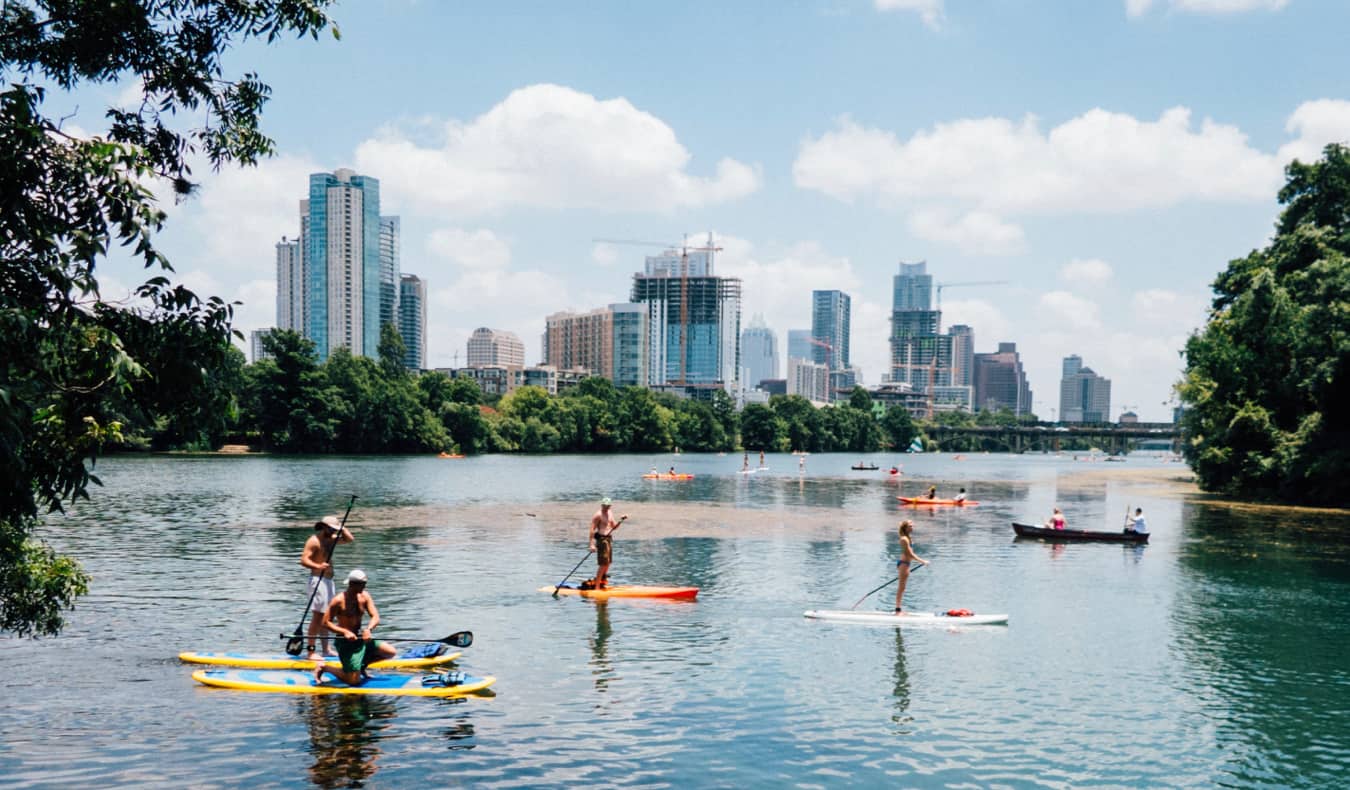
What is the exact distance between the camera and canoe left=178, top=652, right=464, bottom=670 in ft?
65.0

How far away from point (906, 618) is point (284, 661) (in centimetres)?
1541

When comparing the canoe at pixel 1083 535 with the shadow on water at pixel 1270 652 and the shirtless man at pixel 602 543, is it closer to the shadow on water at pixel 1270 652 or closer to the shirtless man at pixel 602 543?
the shadow on water at pixel 1270 652

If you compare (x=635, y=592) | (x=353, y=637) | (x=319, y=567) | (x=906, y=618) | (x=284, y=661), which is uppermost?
(x=319, y=567)

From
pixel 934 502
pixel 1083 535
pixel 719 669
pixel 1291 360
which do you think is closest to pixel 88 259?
pixel 719 669

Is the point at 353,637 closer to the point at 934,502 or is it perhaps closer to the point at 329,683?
the point at 329,683

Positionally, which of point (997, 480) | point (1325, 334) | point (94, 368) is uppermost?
point (1325, 334)

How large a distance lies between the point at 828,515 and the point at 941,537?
1265 cm

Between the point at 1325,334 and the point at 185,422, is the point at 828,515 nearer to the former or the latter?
the point at 1325,334

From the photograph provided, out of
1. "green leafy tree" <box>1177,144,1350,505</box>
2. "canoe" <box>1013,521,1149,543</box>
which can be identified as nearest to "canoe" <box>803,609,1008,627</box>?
"canoe" <box>1013,521,1149,543</box>

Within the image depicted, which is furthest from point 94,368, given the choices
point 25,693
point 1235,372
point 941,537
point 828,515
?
point 1235,372

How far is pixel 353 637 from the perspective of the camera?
1878 centimetres

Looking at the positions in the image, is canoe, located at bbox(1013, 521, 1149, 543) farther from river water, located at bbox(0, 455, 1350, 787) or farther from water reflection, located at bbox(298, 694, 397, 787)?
water reflection, located at bbox(298, 694, 397, 787)

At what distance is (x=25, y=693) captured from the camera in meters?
18.4

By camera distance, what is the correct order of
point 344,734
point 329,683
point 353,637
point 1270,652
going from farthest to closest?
point 1270,652 → point 329,683 → point 353,637 → point 344,734
